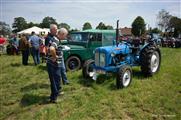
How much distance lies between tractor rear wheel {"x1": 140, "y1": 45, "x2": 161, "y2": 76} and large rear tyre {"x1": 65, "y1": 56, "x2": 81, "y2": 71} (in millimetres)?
3099

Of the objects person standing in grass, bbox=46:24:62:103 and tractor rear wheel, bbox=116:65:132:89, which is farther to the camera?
tractor rear wheel, bbox=116:65:132:89

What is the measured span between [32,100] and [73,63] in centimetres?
408

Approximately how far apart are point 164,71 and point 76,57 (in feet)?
11.9

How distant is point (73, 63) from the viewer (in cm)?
1006

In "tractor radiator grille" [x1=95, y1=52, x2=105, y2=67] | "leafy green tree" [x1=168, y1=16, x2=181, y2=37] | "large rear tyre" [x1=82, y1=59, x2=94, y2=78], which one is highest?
"leafy green tree" [x1=168, y1=16, x2=181, y2=37]

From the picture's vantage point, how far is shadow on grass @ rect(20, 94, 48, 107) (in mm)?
6023

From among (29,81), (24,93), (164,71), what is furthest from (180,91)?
(29,81)

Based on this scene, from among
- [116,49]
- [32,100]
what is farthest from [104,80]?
[32,100]

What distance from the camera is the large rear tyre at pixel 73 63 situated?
9883 mm

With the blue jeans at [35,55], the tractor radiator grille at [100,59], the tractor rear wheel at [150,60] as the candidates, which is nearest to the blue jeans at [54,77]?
the tractor radiator grille at [100,59]

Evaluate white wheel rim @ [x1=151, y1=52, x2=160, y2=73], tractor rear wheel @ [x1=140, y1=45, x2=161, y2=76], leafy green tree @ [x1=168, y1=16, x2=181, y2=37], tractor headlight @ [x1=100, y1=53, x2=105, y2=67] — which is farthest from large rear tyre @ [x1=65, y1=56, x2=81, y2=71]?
leafy green tree @ [x1=168, y1=16, x2=181, y2=37]

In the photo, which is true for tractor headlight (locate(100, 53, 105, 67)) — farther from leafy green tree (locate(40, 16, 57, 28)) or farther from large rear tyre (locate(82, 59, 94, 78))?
leafy green tree (locate(40, 16, 57, 28))

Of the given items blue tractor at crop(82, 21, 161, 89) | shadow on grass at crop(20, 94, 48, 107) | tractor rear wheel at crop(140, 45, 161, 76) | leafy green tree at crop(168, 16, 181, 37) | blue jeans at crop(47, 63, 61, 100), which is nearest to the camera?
blue jeans at crop(47, 63, 61, 100)

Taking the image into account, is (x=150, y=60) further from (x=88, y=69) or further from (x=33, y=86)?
(x=33, y=86)
